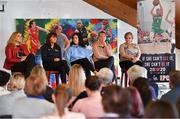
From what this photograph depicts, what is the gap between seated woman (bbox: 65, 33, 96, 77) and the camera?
24.9ft

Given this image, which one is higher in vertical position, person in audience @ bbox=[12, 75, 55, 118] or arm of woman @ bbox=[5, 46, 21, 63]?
arm of woman @ bbox=[5, 46, 21, 63]

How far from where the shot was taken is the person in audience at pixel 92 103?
3.72m

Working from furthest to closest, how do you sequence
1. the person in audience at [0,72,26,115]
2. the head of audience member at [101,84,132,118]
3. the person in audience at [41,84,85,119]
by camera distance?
1. the person in audience at [0,72,26,115]
2. the person in audience at [41,84,85,119]
3. the head of audience member at [101,84,132,118]

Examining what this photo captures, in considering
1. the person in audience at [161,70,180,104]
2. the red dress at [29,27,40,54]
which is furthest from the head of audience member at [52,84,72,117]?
the red dress at [29,27,40,54]

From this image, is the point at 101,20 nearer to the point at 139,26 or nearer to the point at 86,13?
the point at 86,13

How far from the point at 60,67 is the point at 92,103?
3.78 metres

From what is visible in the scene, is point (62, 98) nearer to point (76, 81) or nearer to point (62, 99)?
point (62, 99)

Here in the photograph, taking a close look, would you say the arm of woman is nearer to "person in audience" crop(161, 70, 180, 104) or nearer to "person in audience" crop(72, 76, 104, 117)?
"person in audience" crop(161, 70, 180, 104)

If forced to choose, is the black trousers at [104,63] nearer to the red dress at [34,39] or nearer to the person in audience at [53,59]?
the person in audience at [53,59]

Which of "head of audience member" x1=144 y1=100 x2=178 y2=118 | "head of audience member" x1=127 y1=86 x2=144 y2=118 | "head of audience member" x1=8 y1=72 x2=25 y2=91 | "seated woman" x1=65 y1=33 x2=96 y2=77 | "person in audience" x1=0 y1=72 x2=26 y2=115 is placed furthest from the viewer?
"seated woman" x1=65 y1=33 x2=96 y2=77

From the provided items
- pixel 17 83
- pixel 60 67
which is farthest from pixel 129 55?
pixel 17 83

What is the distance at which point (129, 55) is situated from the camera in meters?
7.69

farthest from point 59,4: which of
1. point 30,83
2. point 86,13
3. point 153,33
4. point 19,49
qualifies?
point 30,83

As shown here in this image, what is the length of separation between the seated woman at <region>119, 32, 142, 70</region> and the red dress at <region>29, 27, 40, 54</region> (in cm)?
305
